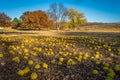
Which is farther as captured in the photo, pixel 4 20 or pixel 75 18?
pixel 75 18

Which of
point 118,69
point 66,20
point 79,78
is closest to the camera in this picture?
point 79,78

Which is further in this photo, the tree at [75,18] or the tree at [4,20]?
the tree at [75,18]

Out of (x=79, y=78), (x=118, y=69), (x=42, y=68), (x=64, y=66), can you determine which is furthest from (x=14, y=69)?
(x=118, y=69)

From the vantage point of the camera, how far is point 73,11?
236 feet

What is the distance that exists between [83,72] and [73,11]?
68.0 metres

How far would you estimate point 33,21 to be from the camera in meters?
29.6

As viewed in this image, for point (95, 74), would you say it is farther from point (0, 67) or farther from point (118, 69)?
point (0, 67)

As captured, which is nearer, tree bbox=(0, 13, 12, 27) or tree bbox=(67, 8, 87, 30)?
tree bbox=(0, 13, 12, 27)

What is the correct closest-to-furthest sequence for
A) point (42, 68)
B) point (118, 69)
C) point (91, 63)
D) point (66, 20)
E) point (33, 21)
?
point (118, 69)
point (42, 68)
point (91, 63)
point (33, 21)
point (66, 20)

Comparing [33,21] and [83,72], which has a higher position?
[33,21]

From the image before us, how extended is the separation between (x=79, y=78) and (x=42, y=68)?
1459 mm

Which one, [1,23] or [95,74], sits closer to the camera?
[95,74]

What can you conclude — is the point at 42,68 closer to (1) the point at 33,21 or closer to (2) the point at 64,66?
(2) the point at 64,66

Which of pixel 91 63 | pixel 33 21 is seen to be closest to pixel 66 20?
pixel 33 21
